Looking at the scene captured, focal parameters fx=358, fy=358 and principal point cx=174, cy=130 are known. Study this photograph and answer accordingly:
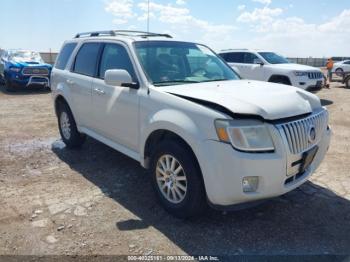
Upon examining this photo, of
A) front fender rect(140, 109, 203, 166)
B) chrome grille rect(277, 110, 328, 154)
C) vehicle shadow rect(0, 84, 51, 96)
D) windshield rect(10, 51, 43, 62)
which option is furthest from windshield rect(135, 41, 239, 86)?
windshield rect(10, 51, 43, 62)

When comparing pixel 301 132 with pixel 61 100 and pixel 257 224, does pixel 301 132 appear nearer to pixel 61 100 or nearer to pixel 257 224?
pixel 257 224

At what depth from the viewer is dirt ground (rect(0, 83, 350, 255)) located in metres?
3.33

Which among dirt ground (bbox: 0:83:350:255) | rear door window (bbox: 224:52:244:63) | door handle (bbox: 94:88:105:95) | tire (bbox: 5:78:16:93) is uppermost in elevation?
rear door window (bbox: 224:52:244:63)

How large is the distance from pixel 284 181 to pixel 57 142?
4834mm

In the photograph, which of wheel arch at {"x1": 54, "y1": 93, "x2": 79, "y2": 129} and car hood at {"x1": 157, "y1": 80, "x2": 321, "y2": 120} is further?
wheel arch at {"x1": 54, "y1": 93, "x2": 79, "y2": 129}

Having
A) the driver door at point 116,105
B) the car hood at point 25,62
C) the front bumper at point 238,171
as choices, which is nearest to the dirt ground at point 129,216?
the front bumper at point 238,171

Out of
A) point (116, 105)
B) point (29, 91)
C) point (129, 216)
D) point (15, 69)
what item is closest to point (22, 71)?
point (15, 69)

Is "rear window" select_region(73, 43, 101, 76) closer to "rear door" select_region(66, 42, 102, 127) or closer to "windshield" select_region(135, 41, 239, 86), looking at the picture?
"rear door" select_region(66, 42, 102, 127)

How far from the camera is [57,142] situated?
6.88m

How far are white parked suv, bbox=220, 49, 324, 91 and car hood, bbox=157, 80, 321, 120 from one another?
7849 mm

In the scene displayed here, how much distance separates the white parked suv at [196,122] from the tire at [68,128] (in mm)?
713

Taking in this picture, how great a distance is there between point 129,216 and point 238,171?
1.42m

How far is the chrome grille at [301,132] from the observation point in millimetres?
3302

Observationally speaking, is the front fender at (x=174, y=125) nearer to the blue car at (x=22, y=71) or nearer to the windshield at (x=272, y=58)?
the windshield at (x=272, y=58)
